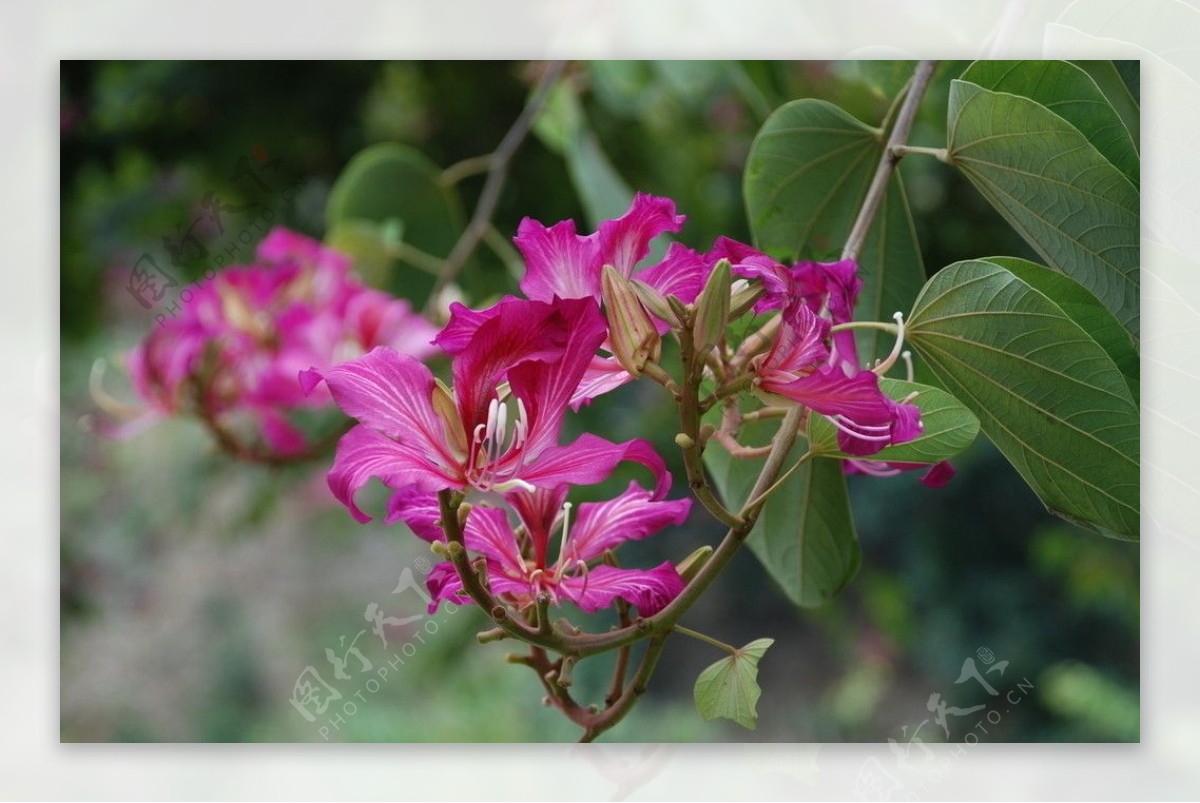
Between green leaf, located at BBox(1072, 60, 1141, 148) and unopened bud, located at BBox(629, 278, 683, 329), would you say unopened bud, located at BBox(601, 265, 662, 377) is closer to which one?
unopened bud, located at BBox(629, 278, 683, 329)

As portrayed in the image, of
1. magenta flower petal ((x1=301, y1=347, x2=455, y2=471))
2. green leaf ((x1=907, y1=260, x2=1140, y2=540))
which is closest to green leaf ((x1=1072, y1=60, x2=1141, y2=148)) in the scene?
green leaf ((x1=907, y1=260, x2=1140, y2=540))

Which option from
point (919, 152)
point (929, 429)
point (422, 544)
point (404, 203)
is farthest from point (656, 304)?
point (422, 544)

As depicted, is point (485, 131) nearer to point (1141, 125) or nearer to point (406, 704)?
point (406, 704)

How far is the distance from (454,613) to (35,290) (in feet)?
2.87

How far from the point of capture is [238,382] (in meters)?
0.96

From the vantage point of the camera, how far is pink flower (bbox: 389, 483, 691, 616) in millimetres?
402

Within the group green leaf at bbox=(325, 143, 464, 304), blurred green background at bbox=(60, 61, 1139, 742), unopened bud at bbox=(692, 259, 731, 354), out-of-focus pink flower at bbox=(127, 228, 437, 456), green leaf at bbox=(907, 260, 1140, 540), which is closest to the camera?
unopened bud at bbox=(692, 259, 731, 354)

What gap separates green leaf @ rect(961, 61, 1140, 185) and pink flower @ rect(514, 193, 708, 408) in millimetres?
231

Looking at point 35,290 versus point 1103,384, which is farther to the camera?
point 35,290

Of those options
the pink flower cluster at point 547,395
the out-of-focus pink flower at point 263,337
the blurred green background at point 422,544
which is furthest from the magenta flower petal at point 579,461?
the blurred green background at point 422,544

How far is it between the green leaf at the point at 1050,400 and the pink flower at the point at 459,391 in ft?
0.57

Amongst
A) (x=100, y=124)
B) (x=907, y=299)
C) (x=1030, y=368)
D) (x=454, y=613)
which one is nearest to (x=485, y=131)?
(x=100, y=124)

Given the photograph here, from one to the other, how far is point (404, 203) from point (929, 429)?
2.76 ft

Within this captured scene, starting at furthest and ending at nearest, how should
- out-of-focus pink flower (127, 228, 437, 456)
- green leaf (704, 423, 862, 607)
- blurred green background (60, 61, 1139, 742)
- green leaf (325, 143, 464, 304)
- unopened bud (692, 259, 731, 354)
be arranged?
1. blurred green background (60, 61, 1139, 742)
2. green leaf (325, 143, 464, 304)
3. out-of-focus pink flower (127, 228, 437, 456)
4. green leaf (704, 423, 862, 607)
5. unopened bud (692, 259, 731, 354)
